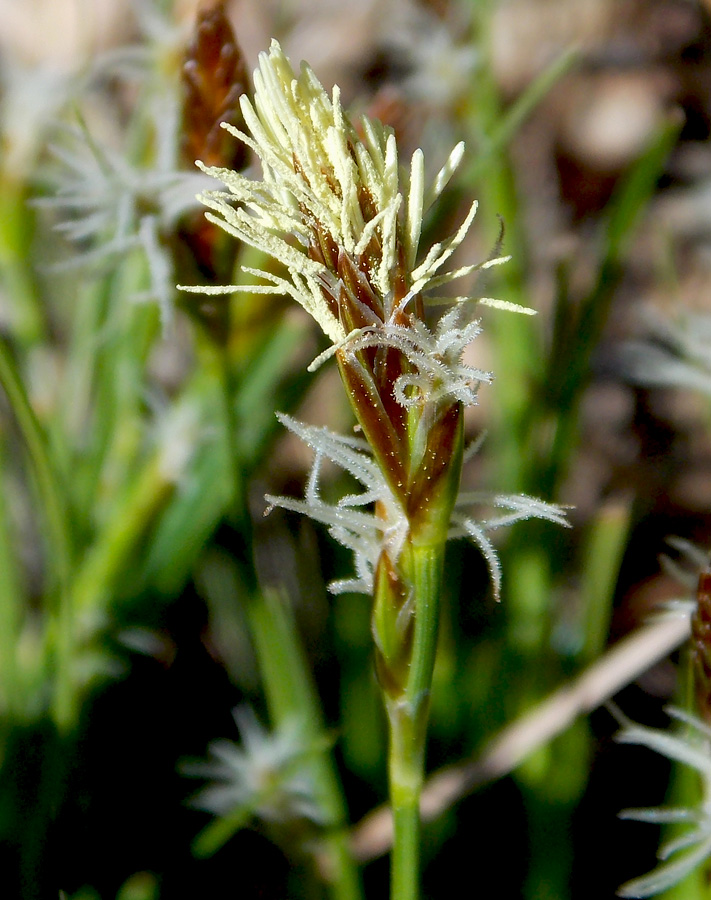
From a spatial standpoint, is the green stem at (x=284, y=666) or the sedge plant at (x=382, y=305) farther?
the green stem at (x=284, y=666)

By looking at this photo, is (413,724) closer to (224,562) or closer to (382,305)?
(382,305)

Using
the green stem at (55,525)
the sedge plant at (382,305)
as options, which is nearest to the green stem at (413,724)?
the sedge plant at (382,305)

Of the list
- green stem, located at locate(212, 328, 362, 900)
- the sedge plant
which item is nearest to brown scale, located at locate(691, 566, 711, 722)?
the sedge plant

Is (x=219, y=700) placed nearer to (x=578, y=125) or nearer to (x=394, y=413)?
(x=394, y=413)

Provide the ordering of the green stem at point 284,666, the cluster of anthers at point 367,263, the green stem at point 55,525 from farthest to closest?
the green stem at point 284,666 < the green stem at point 55,525 < the cluster of anthers at point 367,263

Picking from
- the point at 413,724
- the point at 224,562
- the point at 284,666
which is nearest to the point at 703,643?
the point at 413,724

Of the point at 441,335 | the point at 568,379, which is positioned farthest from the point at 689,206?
the point at 441,335

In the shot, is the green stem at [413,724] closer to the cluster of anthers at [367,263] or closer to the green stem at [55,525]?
the cluster of anthers at [367,263]
